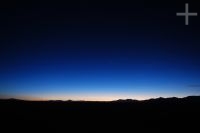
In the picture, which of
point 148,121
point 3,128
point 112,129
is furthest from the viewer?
point 148,121

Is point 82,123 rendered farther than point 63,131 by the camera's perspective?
Yes

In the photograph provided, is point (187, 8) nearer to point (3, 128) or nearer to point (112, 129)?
point (112, 129)

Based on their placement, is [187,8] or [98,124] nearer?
[187,8]

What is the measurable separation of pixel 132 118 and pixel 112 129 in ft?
29.3

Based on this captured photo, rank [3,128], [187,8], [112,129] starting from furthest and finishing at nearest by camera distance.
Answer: [112,129], [3,128], [187,8]

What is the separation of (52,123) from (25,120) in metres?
4.29

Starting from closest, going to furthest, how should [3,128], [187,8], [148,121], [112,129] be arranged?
[187,8]
[3,128]
[112,129]
[148,121]

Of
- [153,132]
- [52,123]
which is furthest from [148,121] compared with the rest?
[52,123]

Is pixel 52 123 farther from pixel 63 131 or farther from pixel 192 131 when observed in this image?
pixel 192 131

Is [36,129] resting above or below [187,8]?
below

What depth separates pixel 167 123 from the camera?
38406 millimetres

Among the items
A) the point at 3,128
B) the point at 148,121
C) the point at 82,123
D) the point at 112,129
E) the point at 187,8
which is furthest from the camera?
the point at 148,121

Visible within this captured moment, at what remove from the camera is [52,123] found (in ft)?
120

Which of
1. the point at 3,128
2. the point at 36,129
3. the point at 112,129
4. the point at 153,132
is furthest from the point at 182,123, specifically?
the point at 3,128
